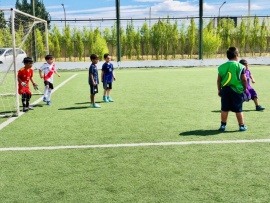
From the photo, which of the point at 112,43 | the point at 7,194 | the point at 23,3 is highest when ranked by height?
the point at 23,3

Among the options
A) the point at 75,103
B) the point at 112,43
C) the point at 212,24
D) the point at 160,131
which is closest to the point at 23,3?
the point at 112,43

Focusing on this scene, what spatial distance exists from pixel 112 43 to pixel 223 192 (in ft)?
105

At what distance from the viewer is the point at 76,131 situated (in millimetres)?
7059

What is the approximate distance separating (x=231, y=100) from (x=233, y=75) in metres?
0.47

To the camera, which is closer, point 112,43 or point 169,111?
point 169,111

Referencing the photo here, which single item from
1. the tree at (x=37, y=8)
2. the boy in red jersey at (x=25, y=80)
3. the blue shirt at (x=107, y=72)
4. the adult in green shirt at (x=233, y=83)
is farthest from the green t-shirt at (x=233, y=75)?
the tree at (x=37, y=8)

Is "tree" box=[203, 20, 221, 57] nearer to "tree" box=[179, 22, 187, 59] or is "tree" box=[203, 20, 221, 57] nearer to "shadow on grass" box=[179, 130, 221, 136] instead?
"tree" box=[179, 22, 187, 59]

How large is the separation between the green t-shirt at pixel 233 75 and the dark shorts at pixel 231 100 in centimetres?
9

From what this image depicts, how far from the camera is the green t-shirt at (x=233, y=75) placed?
21.4 feet

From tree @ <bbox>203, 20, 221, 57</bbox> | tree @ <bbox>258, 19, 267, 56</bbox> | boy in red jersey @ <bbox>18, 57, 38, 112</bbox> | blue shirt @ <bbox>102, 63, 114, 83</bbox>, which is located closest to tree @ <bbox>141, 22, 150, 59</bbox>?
tree @ <bbox>203, 20, 221, 57</bbox>

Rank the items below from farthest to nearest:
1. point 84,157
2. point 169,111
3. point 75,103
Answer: point 75,103
point 169,111
point 84,157

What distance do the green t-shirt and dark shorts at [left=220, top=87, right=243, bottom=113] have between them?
0.09 m

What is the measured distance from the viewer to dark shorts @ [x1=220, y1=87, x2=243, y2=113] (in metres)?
6.57

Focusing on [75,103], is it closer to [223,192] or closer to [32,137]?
[32,137]
